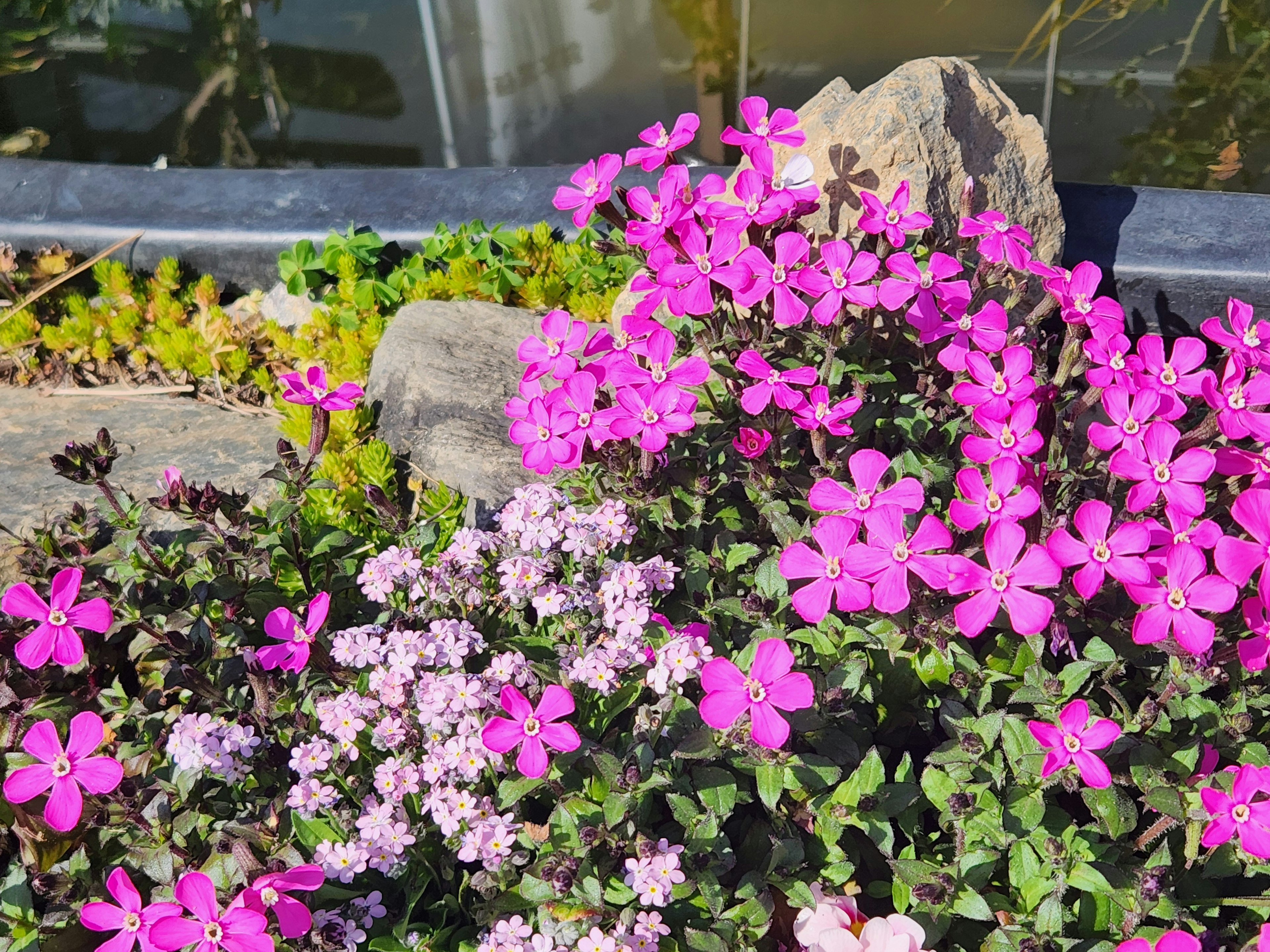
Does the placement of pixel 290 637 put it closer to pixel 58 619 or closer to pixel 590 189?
pixel 58 619

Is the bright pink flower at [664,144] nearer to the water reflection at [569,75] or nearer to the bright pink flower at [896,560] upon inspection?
the bright pink flower at [896,560]

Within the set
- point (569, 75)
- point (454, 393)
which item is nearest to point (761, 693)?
point (454, 393)

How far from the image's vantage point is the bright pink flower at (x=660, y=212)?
6.52 ft

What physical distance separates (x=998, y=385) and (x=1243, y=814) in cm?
76

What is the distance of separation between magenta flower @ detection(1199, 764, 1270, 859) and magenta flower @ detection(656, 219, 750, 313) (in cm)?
113

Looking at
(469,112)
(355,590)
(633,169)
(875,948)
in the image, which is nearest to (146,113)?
(469,112)

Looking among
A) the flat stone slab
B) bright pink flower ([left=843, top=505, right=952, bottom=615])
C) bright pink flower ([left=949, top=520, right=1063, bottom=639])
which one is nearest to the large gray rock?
the flat stone slab

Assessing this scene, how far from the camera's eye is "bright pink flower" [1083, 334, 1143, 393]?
5.95 feet

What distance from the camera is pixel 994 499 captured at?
1.59m

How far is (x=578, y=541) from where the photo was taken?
1.87 meters

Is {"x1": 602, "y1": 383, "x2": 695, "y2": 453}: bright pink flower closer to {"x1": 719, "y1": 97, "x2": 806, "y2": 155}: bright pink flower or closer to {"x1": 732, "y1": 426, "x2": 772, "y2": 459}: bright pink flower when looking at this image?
{"x1": 732, "y1": 426, "x2": 772, "y2": 459}: bright pink flower

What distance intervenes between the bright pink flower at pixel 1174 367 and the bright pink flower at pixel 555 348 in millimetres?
1020

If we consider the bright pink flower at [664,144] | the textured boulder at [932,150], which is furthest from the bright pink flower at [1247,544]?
the bright pink flower at [664,144]

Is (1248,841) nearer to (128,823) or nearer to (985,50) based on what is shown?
(128,823)
